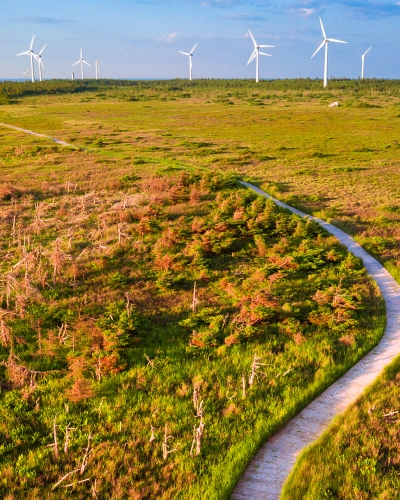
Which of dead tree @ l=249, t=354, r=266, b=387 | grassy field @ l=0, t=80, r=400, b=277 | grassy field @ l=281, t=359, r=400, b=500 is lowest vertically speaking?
grassy field @ l=281, t=359, r=400, b=500

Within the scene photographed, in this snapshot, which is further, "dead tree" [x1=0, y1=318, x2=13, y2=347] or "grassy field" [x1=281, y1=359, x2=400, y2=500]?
"dead tree" [x1=0, y1=318, x2=13, y2=347]

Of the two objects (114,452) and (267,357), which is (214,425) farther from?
(267,357)

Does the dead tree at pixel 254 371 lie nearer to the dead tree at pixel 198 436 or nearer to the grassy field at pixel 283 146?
the dead tree at pixel 198 436

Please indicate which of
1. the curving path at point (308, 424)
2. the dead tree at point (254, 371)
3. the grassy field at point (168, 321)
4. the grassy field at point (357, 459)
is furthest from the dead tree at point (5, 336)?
the grassy field at point (357, 459)

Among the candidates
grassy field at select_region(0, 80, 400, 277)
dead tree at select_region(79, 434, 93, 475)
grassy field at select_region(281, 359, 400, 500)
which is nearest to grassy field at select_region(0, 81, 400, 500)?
dead tree at select_region(79, 434, 93, 475)

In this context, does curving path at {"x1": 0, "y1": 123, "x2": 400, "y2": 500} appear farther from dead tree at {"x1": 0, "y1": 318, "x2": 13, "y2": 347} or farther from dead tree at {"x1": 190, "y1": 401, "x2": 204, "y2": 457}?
dead tree at {"x1": 0, "y1": 318, "x2": 13, "y2": 347}

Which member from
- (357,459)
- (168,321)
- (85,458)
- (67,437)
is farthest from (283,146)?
(85,458)
